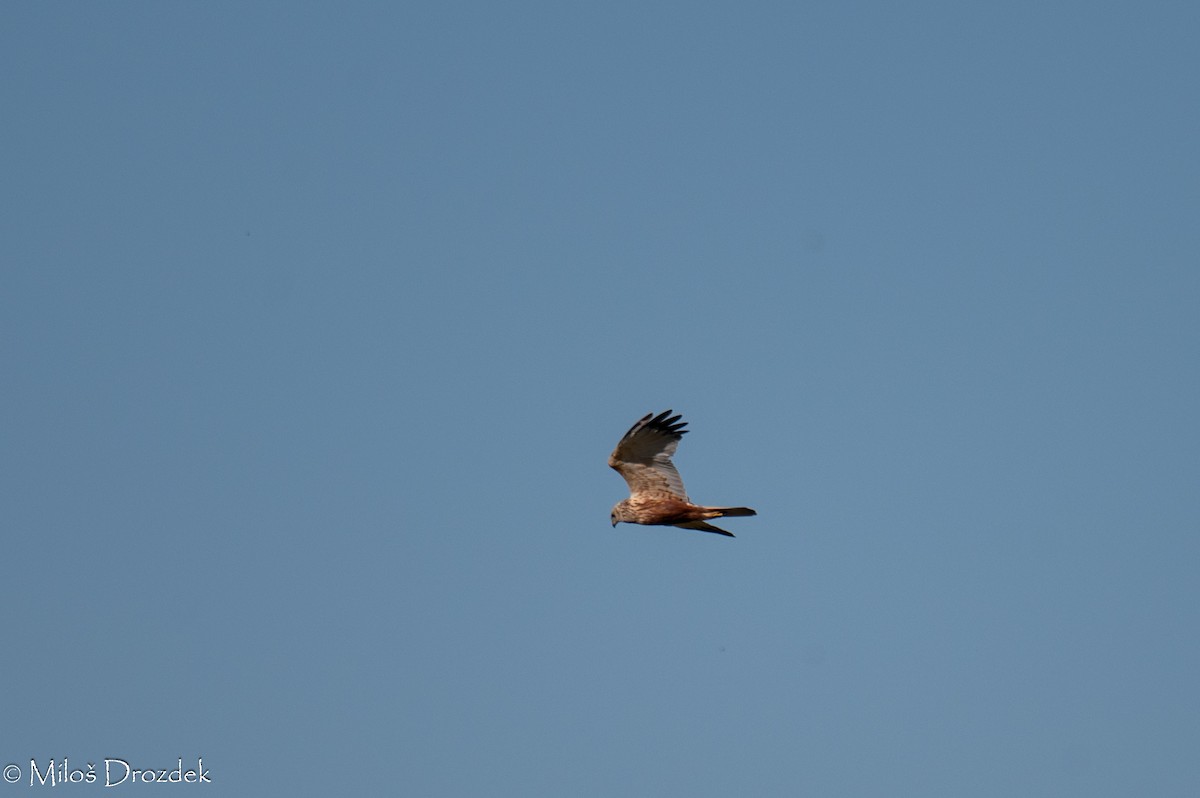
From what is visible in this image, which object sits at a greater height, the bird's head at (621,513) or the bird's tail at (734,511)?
the bird's head at (621,513)

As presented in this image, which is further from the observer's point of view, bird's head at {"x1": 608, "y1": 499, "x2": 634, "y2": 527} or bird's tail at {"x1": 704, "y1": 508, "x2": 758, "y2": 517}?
bird's head at {"x1": 608, "y1": 499, "x2": 634, "y2": 527}

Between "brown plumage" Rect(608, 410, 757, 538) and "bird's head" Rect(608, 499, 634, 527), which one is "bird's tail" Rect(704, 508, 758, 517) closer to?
"brown plumage" Rect(608, 410, 757, 538)

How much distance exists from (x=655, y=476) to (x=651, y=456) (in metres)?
0.43

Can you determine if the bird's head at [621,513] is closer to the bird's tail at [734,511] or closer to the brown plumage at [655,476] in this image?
the brown plumage at [655,476]

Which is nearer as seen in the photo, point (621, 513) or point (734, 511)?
point (734, 511)

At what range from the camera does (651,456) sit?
25984 mm

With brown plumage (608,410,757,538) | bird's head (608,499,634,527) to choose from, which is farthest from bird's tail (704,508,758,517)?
bird's head (608,499,634,527)

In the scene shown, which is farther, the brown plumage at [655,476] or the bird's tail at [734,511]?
the brown plumage at [655,476]

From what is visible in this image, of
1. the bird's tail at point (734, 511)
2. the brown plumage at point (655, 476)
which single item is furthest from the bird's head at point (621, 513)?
the bird's tail at point (734, 511)

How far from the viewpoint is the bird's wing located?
2558cm

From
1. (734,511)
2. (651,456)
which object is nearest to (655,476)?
(651,456)

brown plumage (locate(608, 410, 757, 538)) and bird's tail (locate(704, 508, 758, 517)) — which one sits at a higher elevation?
brown plumage (locate(608, 410, 757, 538))

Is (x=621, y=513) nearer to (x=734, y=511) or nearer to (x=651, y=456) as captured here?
(x=651, y=456)

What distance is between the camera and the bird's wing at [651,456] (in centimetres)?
2558
